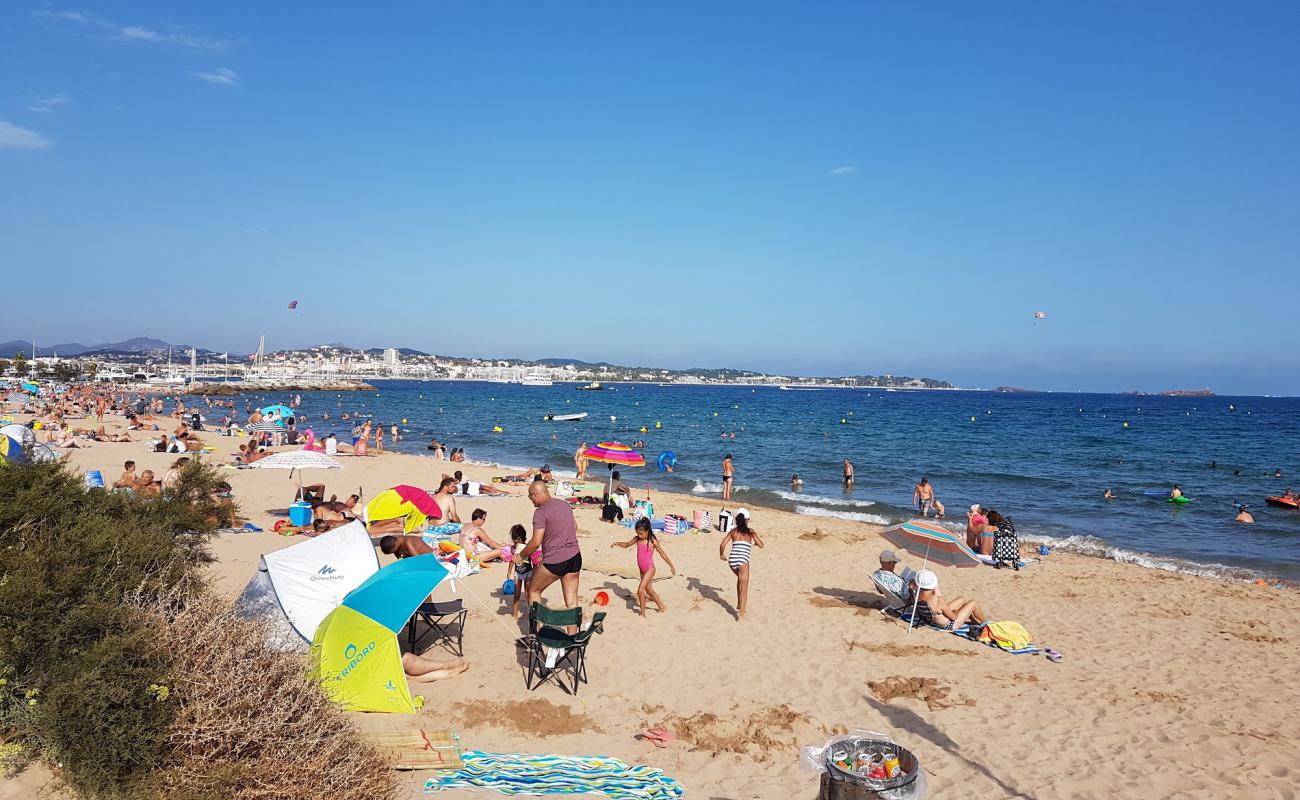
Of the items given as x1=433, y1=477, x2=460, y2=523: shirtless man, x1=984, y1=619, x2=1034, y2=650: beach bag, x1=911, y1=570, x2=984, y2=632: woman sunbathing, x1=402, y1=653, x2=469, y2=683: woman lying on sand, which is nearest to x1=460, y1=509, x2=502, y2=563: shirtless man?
x1=433, y1=477, x2=460, y2=523: shirtless man

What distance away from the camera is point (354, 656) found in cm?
641

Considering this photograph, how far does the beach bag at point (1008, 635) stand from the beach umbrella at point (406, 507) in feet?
25.7

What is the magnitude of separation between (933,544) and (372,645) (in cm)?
669

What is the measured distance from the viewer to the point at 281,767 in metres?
4.23

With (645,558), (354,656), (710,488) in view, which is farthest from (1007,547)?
(710,488)

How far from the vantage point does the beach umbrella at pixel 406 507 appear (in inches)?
434

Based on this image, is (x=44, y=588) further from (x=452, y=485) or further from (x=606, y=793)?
(x=452, y=485)

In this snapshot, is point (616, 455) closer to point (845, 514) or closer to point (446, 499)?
point (446, 499)

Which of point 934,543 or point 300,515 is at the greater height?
point 934,543

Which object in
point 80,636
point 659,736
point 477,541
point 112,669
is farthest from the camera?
point 477,541

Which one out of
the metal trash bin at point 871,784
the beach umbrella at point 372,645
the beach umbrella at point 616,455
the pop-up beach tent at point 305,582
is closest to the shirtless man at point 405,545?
the pop-up beach tent at point 305,582

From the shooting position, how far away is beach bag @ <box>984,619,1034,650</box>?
9016mm

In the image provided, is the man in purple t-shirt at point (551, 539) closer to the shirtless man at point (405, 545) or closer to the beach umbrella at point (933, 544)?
the shirtless man at point (405, 545)

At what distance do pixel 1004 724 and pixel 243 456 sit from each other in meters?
22.9
